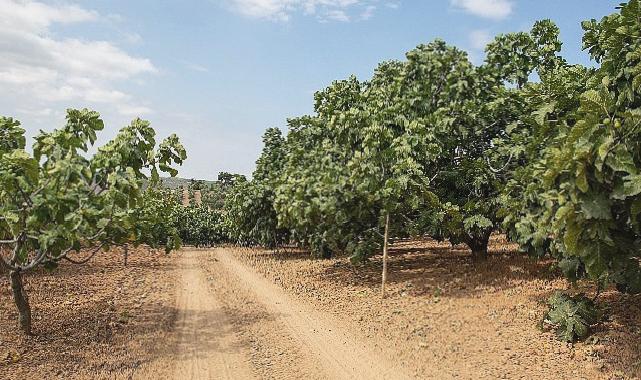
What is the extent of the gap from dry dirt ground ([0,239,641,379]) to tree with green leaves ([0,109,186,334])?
2.28m

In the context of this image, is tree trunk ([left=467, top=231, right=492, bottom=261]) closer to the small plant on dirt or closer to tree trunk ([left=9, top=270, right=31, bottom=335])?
the small plant on dirt

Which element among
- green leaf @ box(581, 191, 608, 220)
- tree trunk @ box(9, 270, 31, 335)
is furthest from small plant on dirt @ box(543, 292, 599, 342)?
tree trunk @ box(9, 270, 31, 335)

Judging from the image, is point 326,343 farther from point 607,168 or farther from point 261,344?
point 607,168

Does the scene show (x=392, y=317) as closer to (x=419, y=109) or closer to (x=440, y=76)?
(x=419, y=109)

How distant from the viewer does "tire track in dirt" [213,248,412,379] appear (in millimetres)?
9875

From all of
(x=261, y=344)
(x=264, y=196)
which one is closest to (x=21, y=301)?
(x=261, y=344)

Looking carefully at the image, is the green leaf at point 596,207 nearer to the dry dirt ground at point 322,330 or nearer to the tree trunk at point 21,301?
the dry dirt ground at point 322,330

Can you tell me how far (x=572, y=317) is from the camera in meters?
10.4

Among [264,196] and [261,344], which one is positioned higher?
[264,196]

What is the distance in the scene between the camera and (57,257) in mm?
10273

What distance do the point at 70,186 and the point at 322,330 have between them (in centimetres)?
738

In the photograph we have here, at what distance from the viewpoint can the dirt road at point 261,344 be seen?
984 cm

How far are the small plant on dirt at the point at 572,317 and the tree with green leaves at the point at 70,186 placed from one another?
31.3ft

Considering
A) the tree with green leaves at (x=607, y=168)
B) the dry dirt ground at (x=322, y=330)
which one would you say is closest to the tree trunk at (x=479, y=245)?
the dry dirt ground at (x=322, y=330)
